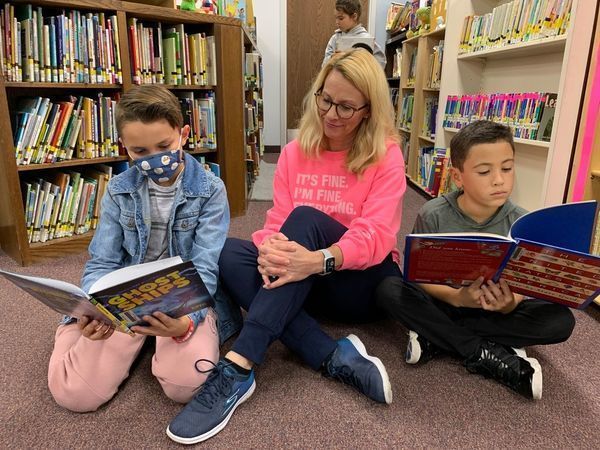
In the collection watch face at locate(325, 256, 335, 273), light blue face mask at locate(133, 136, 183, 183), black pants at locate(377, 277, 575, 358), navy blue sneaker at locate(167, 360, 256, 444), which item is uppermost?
light blue face mask at locate(133, 136, 183, 183)

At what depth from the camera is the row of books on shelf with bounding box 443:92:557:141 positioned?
190 cm

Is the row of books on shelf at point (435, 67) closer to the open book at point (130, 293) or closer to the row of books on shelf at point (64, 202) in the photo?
the row of books on shelf at point (64, 202)

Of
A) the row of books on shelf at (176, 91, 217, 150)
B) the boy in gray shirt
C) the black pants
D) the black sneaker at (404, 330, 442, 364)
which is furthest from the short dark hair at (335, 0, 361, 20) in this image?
the black sneaker at (404, 330, 442, 364)

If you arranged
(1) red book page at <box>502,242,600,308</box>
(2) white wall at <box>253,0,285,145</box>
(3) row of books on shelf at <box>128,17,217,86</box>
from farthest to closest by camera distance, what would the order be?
(2) white wall at <box>253,0,285,145</box>
(3) row of books on shelf at <box>128,17,217,86</box>
(1) red book page at <box>502,242,600,308</box>

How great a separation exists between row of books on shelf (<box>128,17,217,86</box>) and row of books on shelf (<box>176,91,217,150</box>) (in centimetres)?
8

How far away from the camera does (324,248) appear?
1135 mm

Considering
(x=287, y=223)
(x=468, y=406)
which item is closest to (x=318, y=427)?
(x=468, y=406)

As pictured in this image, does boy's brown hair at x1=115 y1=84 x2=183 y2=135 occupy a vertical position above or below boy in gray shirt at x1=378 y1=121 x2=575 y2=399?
above

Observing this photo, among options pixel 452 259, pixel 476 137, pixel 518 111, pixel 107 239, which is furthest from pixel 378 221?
pixel 518 111

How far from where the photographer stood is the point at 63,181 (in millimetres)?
2004

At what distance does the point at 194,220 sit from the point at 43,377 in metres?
0.56

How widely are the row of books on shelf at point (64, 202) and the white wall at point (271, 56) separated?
3321 mm

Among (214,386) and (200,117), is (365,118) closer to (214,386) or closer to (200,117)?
(214,386)

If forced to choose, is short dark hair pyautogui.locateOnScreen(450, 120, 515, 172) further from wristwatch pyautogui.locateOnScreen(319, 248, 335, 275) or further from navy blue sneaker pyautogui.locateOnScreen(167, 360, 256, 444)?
navy blue sneaker pyautogui.locateOnScreen(167, 360, 256, 444)
